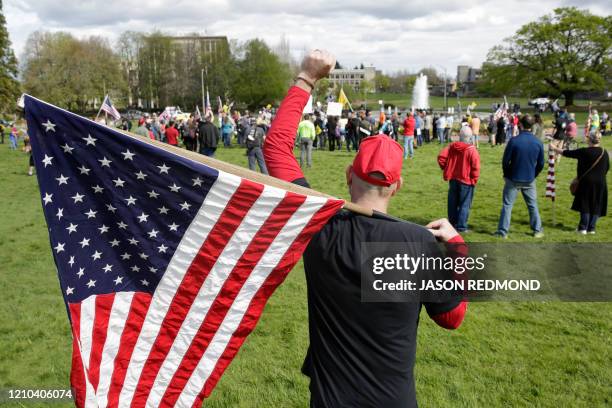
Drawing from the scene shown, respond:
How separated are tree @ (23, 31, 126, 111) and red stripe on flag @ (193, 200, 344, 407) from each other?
220 feet

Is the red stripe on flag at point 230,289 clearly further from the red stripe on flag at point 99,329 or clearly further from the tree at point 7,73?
the tree at point 7,73

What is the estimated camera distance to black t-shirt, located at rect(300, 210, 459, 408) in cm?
213

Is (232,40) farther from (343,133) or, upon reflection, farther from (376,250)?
(376,250)

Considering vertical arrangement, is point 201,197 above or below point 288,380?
above

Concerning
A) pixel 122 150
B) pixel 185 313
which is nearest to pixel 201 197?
pixel 122 150

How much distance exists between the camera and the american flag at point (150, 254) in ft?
8.07

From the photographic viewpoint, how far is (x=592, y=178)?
9078 millimetres

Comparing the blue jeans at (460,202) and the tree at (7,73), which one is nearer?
the blue jeans at (460,202)

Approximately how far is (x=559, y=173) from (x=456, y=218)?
29.8 ft

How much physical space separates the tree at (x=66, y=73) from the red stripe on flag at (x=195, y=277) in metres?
66.8

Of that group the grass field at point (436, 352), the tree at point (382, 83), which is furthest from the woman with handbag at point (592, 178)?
the tree at point (382, 83)

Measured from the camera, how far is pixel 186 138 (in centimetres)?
2208

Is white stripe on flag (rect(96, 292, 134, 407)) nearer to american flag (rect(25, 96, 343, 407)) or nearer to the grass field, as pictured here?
american flag (rect(25, 96, 343, 407))

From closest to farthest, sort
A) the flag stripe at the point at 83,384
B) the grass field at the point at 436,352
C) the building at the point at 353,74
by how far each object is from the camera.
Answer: the flag stripe at the point at 83,384
the grass field at the point at 436,352
the building at the point at 353,74
